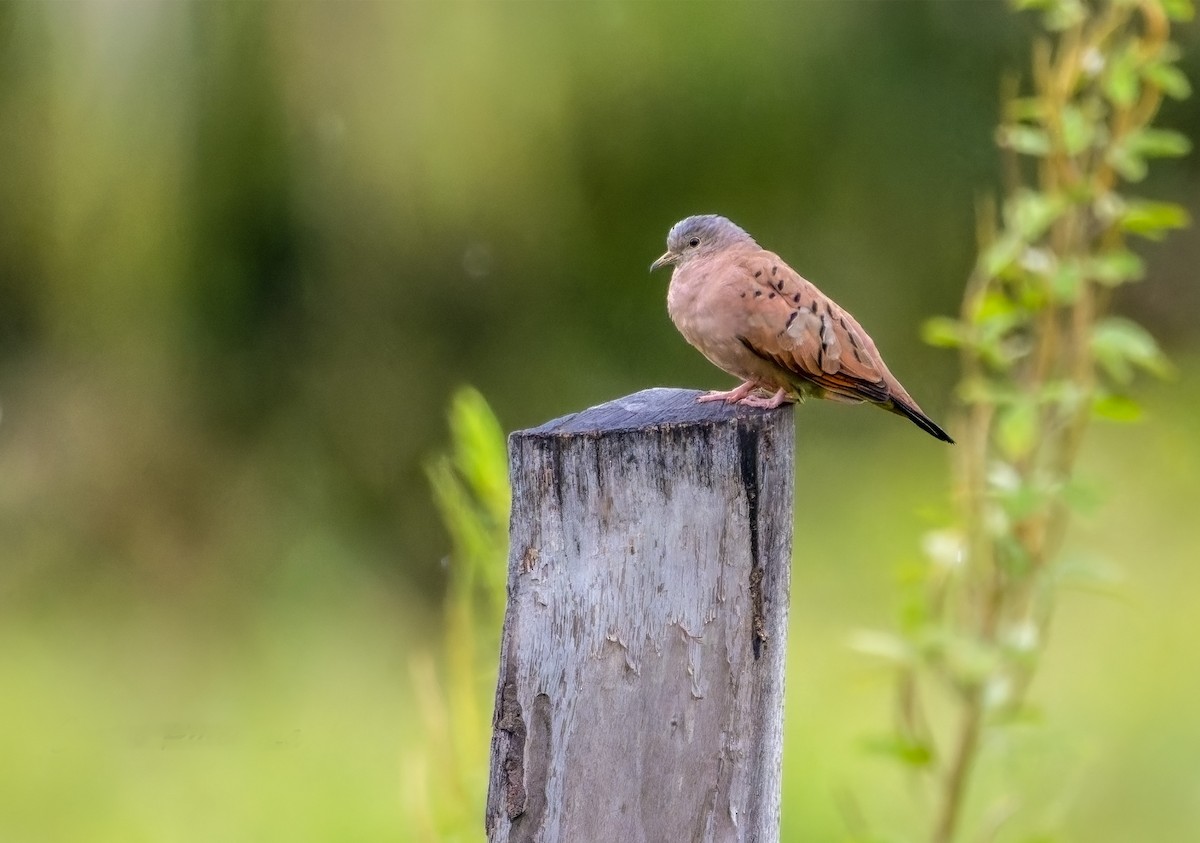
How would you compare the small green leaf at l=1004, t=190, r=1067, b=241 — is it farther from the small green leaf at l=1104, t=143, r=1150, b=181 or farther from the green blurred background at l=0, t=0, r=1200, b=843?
the green blurred background at l=0, t=0, r=1200, b=843

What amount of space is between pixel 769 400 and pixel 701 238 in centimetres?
72

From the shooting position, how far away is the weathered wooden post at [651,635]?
6.12ft

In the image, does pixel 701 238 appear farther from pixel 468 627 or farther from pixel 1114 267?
pixel 468 627

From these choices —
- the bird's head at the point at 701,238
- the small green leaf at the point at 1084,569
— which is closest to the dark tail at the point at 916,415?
the small green leaf at the point at 1084,569

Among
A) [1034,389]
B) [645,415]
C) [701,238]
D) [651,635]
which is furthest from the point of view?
[701,238]

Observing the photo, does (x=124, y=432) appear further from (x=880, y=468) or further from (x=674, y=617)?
(x=674, y=617)

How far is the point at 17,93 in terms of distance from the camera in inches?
230

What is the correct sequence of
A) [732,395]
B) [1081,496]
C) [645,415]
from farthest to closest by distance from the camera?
1. [1081,496]
2. [732,395]
3. [645,415]

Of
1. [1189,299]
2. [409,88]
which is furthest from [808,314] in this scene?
[1189,299]

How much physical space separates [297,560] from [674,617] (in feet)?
14.8

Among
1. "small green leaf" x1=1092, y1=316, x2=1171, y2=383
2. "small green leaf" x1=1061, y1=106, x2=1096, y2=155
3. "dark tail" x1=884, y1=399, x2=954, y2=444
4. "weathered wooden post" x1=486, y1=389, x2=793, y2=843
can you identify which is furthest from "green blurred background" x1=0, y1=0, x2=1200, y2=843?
"weathered wooden post" x1=486, y1=389, x2=793, y2=843

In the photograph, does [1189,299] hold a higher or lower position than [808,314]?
higher

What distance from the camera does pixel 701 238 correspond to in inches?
117

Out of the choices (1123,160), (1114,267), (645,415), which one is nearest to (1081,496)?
(1114,267)
